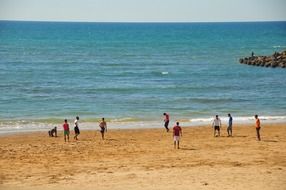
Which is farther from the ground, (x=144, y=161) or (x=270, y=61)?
(x=270, y=61)

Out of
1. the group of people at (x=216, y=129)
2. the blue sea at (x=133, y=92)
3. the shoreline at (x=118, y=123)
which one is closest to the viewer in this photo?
the group of people at (x=216, y=129)

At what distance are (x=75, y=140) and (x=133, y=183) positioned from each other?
9464 millimetres

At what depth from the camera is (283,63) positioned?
66.8m

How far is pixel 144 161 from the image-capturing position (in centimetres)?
1956

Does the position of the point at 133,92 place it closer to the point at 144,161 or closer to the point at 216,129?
the point at 216,129

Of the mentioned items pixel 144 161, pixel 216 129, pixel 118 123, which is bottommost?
pixel 144 161

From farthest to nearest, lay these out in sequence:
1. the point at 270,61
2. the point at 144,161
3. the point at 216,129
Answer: the point at 270,61, the point at 216,129, the point at 144,161

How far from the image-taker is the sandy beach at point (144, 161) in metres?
16.0

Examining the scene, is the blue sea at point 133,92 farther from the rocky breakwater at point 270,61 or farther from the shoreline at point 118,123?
the rocky breakwater at point 270,61

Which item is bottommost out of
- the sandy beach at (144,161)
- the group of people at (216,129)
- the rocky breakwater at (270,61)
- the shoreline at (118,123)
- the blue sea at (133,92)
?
the sandy beach at (144,161)

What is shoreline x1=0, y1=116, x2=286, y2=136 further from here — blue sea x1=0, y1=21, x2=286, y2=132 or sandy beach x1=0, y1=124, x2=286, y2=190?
sandy beach x1=0, y1=124, x2=286, y2=190

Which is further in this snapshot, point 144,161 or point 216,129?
point 216,129

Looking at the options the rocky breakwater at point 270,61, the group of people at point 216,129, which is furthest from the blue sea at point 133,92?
the group of people at point 216,129

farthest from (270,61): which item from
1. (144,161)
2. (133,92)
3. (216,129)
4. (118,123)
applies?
(144,161)
